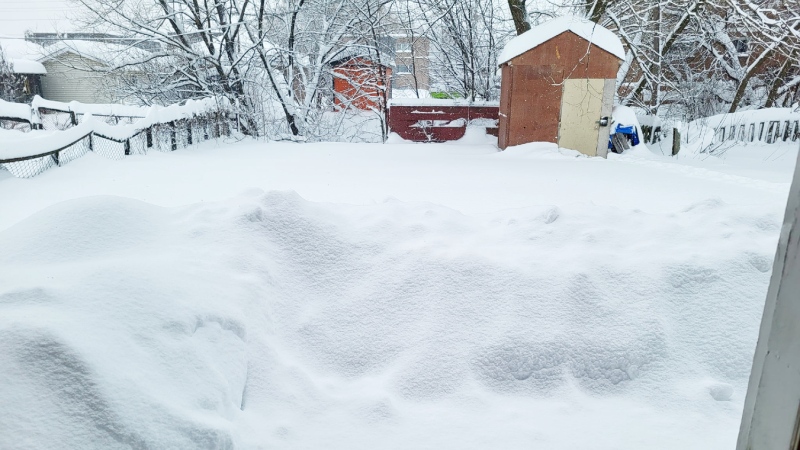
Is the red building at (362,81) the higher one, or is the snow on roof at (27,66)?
the snow on roof at (27,66)

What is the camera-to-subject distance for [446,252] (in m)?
3.02

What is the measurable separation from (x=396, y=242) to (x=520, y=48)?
8.69m

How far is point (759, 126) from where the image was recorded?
50.7 feet

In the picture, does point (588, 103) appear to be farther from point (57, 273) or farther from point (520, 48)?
point (57, 273)

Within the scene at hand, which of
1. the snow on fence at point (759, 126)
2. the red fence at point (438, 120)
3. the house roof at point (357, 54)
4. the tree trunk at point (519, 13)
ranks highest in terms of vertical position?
the tree trunk at point (519, 13)

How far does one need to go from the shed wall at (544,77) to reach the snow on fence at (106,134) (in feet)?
24.0

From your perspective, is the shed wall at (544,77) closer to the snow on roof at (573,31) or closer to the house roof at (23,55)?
the snow on roof at (573,31)

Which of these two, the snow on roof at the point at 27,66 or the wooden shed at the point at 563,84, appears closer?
the wooden shed at the point at 563,84

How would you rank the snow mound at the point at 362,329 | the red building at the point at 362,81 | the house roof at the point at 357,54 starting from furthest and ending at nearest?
1. the red building at the point at 362,81
2. the house roof at the point at 357,54
3. the snow mound at the point at 362,329

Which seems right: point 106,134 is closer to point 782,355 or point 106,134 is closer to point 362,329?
point 362,329

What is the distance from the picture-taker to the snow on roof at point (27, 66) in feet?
95.6

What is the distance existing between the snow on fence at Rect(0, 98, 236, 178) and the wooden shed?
24.2ft

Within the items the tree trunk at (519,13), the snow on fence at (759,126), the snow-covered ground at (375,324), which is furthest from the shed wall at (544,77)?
the snow-covered ground at (375,324)

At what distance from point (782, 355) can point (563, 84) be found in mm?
10403
